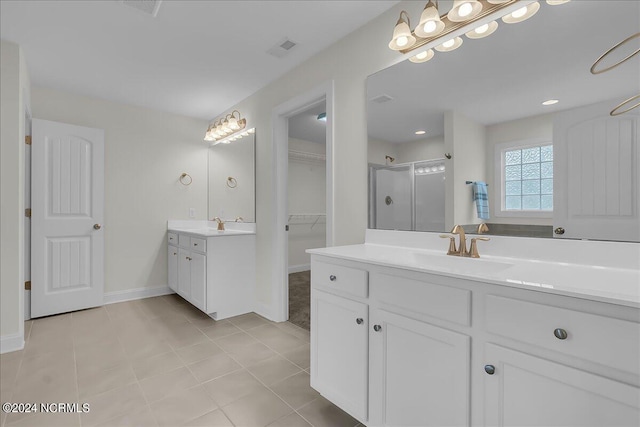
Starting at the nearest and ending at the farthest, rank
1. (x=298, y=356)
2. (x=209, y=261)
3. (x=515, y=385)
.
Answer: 1. (x=515, y=385)
2. (x=298, y=356)
3. (x=209, y=261)

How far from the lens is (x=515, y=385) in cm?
94

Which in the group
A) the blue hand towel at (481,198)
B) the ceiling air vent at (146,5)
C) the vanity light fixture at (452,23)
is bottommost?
the blue hand towel at (481,198)

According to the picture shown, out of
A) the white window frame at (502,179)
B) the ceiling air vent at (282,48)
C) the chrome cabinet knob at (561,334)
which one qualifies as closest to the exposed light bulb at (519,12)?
the white window frame at (502,179)

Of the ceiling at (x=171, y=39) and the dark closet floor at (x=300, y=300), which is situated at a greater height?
the ceiling at (x=171, y=39)

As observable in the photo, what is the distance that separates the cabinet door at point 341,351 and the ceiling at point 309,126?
2685 mm

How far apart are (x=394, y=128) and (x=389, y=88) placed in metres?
0.26

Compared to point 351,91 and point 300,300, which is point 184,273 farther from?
point 351,91

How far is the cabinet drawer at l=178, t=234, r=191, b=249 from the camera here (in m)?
3.33

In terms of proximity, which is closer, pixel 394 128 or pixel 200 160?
pixel 394 128

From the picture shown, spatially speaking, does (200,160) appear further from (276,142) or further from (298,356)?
(298,356)

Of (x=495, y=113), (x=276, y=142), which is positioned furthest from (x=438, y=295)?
(x=276, y=142)

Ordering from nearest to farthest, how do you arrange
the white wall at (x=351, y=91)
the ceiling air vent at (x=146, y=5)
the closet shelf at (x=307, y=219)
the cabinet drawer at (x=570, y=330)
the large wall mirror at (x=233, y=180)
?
the cabinet drawer at (x=570, y=330) → the ceiling air vent at (x=146, y=5) → the white wall at (x=351, y=91) → the large wall mirror at (x=233, y=180) → the closet shelf at (x=307, y=219)

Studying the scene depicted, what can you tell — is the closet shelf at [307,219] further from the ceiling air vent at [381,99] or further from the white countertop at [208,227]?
the ceiling air vent at [381,99]

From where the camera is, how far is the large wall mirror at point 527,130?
118cm
